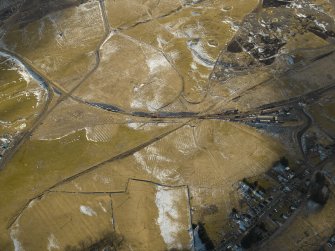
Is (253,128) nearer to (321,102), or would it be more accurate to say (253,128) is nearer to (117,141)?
(321,102)

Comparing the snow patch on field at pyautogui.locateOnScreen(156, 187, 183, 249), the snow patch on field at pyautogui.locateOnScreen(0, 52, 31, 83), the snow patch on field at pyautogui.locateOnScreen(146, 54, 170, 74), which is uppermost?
the snow patch on field at pyautogui.locateOnScreen(0, 52, 31, 83)

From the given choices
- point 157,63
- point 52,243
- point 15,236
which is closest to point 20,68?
point 157,63

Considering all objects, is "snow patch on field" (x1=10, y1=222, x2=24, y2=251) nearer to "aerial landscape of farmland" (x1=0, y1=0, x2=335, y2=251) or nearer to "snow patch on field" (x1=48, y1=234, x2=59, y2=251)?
"aerial landscape of farmland" (x1=0, y1=0, x2=335, y2=251)

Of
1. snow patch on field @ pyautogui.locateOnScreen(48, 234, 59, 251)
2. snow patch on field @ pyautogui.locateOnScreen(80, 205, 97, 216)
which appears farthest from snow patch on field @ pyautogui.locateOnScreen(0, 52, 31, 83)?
snow patch on field @ pyautogui.locateOnScreen(48, 234, 59, 251)

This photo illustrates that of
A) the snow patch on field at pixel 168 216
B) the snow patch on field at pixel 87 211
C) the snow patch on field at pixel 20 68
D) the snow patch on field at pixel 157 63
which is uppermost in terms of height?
the snow patch on field at pixel 20 68

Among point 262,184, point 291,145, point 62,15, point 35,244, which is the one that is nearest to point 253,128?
point 291,145

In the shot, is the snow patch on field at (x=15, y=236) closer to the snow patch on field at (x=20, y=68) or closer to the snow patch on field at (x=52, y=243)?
the snow patch on field at (x=52, y=243)

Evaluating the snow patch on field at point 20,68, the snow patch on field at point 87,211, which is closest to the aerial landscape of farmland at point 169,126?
the snow patch on field at point 87,211
